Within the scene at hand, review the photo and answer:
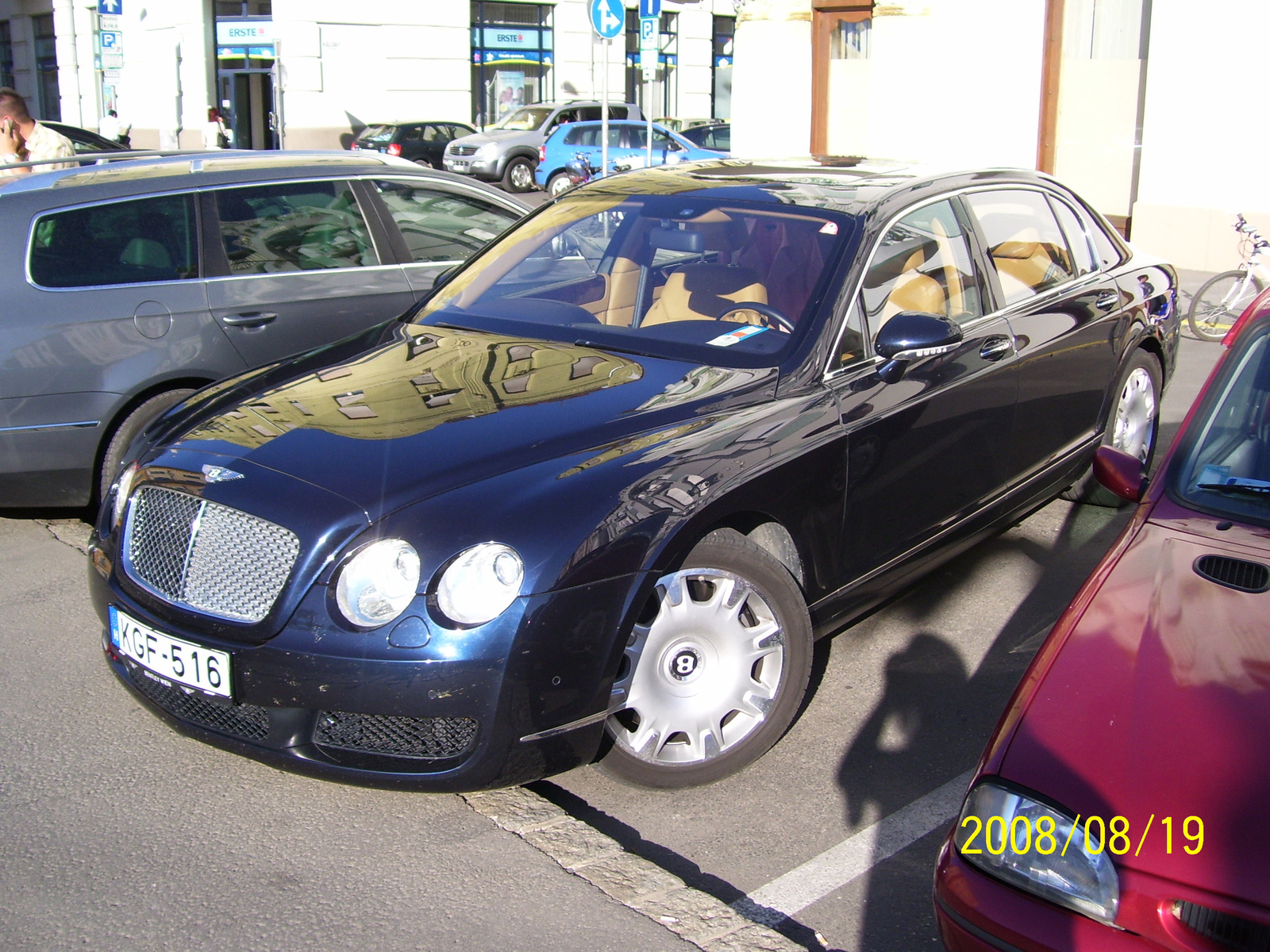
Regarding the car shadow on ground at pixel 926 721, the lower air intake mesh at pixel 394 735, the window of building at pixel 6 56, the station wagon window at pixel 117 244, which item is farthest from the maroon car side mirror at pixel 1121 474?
the window of building at pixel 6 56

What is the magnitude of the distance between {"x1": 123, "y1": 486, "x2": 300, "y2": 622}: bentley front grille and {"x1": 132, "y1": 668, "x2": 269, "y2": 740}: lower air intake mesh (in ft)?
0.75

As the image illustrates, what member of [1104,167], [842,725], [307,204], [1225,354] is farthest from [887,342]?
Result: [1104,167]

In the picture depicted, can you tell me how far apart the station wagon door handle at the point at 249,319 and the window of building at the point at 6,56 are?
41.6 metres

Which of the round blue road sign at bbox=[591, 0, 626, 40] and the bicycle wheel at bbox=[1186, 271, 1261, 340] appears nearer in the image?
the bicycle wheel at bbox=[1186, 271, 1261, 340]

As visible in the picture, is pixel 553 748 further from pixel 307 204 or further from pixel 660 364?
pixel 307 204

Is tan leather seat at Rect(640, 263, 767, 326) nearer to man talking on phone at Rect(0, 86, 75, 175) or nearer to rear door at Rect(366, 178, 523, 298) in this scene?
rear door at Rect(366, 178, 523, 298)

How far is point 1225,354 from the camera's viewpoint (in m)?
3.36

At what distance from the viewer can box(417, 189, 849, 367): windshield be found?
12.6 ft

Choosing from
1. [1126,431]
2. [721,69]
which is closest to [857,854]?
[1126,431]

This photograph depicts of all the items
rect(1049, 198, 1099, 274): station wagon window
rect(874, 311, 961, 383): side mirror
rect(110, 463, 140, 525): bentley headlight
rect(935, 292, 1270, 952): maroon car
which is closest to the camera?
rect(935, 292, 1270, 952): maroon car

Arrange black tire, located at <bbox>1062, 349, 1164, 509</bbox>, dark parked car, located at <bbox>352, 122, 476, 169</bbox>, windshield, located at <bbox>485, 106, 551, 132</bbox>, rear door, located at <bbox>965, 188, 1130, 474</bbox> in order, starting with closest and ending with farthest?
rear door, located at <bbox>965, 188, 1130, 474</bbox> → black tire, located at <bbox>1062, 349, 1164, 509</bbox> → windshield, located at <bbox>485, 106, 551, 132</bbox> → dark parked car, located at <bbox>352, 122, 476, 169</bbox>

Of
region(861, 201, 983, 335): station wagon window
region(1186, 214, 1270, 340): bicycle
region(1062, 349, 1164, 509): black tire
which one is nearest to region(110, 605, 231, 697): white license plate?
region(861, 201, 983, 335): station wagon window

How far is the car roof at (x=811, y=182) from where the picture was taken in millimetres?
4152

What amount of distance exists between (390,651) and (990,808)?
4.50 feet
